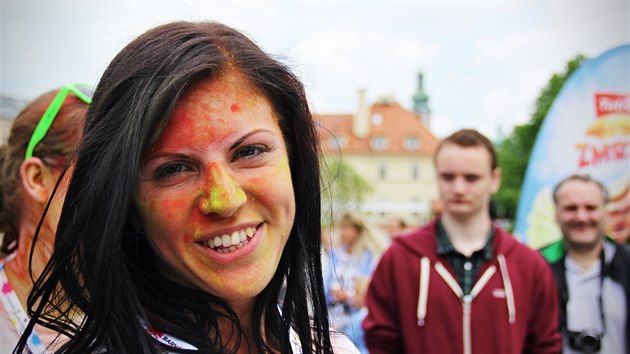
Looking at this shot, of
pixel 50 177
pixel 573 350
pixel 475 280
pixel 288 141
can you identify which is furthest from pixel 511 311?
pixel 50 177

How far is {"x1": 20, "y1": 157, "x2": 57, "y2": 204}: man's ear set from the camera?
194cm

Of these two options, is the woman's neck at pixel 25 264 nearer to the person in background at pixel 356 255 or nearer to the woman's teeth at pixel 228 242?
the woman's teeth at pixel 228 242

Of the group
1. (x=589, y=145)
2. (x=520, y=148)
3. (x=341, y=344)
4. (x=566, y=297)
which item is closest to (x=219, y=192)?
(x=341, y=344)

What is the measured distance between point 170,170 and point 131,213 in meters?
0.13

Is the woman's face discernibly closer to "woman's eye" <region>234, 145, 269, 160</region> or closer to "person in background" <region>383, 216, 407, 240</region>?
"woman's eye" <region>234, 145, 269, 160</region>

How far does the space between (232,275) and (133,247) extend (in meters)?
0.24

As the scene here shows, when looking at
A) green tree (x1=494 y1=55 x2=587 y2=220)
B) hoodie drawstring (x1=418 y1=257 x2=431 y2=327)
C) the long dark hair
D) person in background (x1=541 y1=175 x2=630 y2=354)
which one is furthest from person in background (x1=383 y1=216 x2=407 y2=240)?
green tree (x1=494 y1=55 x2=587 y2=220)

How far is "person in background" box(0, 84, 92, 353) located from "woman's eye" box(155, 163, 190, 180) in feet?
2.26

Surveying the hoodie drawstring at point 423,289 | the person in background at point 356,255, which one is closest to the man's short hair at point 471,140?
the hoodie drawstring at point 423,289

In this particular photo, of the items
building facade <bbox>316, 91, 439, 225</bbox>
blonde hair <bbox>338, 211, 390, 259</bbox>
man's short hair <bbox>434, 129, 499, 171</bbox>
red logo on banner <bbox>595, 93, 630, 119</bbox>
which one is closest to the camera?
man's short hair <bbox>434, 129, 499, 171</bbox>

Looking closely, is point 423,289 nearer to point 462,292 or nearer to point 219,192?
point 462,292

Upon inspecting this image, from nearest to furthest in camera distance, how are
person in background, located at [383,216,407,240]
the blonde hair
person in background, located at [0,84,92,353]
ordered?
person in background, located at [0,84,92,353]
the blonde hair
person in background, located at [383,216,407,240]

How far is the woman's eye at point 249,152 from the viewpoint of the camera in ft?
4.16

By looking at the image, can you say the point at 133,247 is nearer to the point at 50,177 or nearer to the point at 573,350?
the point at 50,177
